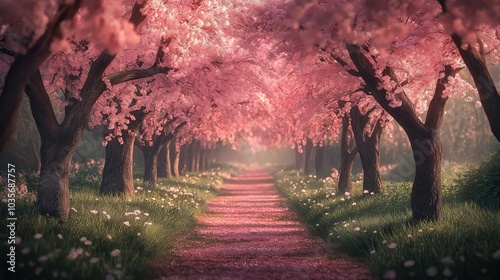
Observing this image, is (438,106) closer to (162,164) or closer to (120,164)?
(120,164)

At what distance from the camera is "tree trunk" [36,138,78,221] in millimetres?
10211

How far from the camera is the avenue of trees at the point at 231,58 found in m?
7.00

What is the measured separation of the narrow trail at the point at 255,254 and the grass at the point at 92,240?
501mm

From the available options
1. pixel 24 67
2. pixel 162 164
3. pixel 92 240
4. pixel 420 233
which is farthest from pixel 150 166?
pixel 24 67

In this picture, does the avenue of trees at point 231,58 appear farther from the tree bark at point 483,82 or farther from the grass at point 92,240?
the grass at point 92,240

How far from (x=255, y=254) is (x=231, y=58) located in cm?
595

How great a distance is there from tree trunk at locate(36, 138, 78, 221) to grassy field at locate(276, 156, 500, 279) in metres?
6.25

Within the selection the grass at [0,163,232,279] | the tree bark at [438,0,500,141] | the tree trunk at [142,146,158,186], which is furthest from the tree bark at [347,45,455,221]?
the tree trunk at [142,146,158,186]

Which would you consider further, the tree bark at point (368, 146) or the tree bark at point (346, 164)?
the tree bark at point (346, 164)

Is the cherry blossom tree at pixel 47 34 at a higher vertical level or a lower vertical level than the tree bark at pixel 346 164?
higher

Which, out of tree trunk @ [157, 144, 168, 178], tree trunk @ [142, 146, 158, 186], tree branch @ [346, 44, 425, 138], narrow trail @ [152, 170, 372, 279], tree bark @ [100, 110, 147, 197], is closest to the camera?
narrow trail @ [152, 170, 372, 279]

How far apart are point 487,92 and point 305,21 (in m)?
3.94

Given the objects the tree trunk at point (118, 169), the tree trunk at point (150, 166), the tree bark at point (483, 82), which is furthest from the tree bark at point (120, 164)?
the tree bark at point (483, 82)

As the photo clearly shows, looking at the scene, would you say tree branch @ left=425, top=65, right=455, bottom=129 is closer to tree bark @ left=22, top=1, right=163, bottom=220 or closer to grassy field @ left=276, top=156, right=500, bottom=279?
grassy field @ left=276, top=156, right=500, bottom=279
